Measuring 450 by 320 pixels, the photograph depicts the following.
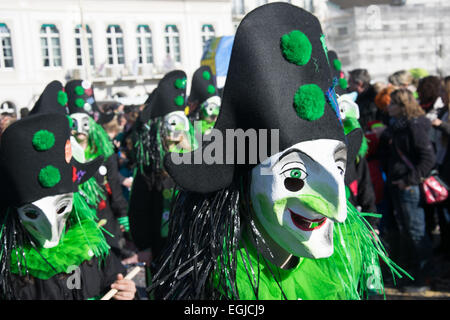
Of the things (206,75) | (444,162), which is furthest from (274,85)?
(206,75)

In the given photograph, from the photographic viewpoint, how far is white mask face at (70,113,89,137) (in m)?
5.27

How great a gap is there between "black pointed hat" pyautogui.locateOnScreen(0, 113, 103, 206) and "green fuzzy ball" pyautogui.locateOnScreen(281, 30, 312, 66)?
1335 mm

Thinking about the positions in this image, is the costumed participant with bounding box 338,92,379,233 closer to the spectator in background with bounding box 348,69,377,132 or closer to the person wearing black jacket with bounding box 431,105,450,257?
the person wearing black jacket with bounding box 431,105,450,257

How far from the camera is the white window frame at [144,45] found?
2169cm

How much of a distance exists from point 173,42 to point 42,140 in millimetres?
20964

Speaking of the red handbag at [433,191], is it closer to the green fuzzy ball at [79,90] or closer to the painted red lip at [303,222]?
the painted red lip at [303,222]

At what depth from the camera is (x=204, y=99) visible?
5902 millimetres

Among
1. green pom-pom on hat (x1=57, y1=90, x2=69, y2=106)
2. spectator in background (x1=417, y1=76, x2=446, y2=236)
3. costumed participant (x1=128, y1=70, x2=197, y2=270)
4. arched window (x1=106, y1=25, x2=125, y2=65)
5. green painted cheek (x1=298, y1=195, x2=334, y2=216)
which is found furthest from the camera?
arched window (x1=106, y1=25, x2=125, y2=65)

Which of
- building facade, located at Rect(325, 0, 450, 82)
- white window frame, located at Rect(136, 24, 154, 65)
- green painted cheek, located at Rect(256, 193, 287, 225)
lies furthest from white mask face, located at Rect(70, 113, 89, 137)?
white window frame, located at Rect(136, 24, 154, 65)

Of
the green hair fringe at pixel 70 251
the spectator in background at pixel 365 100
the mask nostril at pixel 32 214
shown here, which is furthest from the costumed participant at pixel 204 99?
the mask nostril at pixel 32 214

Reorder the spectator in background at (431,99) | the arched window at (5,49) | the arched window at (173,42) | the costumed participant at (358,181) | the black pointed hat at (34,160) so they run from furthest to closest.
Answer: the arched window at (173,42)
the arched window at (5,49)
the spectator in background at (431,99)
the costumed participant at (358,181)
the black pointed hat at (34,160)

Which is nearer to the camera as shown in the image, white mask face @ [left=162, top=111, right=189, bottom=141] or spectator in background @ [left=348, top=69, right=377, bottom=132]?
white mask face @ [left=162, top=111, right=189, bottom=141]

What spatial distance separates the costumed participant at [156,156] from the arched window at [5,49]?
1059cm

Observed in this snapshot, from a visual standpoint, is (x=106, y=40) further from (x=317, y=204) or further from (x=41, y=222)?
(x=317, y=204)
